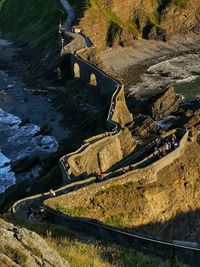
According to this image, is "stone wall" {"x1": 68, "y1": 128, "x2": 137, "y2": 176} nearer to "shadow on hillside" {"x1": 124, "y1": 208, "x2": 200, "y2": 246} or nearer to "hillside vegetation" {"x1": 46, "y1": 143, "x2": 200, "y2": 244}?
"hillside vegetation" {"x1": 46, "y1": 143, "x2": 200, "y2": 244}

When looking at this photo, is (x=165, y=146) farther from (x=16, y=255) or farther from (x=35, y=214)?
(x=16, y=255)

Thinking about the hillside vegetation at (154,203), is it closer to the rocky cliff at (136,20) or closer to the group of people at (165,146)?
the group of people at (165,146)

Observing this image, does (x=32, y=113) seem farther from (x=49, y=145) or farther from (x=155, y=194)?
(x=155, y=194)

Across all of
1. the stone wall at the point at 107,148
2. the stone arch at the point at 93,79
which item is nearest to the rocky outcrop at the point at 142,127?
the stone wall at the point at 107,148

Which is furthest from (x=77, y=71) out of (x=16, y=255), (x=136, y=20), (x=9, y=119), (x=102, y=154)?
(x=16, y=255)

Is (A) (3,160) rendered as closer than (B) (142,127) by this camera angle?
No

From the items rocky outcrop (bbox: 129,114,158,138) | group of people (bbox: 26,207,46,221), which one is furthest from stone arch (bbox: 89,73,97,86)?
group of people (bbox: 26,207,46,221)
